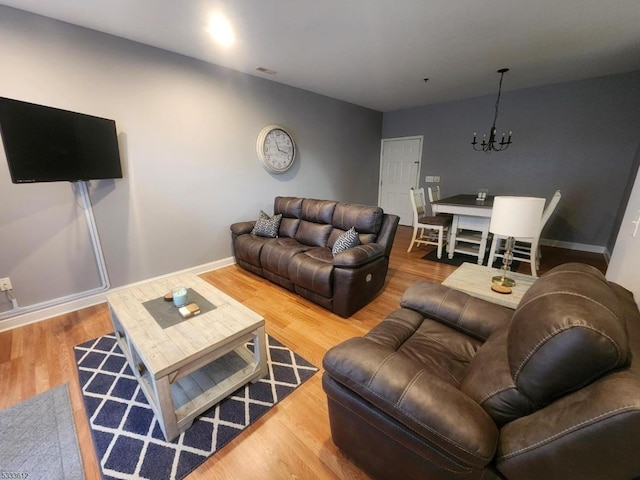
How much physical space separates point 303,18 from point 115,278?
3.15 meters

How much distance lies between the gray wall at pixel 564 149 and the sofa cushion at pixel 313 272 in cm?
374

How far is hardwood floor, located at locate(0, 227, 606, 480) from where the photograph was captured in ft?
4.08

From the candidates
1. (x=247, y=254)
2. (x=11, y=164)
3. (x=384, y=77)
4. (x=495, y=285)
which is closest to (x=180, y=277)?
(x=247, y=254)

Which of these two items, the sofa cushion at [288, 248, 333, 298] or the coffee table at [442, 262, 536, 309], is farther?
the sofa cushion at [288, 248, 333, 298]

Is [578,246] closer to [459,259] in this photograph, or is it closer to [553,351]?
[459,259]

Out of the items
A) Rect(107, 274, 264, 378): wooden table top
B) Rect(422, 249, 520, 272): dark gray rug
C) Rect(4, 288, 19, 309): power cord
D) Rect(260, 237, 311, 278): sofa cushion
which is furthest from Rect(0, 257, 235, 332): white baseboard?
Rect(422, 249, 520, 272): dark gray rug

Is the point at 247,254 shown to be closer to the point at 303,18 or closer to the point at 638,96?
the point at 303,18

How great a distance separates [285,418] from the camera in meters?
1.47

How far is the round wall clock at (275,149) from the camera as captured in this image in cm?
374

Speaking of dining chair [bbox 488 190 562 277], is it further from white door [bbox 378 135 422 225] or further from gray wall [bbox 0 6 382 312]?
gray wall [bbox 0 6 382 312]

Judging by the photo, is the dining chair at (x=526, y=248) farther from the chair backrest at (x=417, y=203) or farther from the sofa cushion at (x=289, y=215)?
the sofa cushion at (x=289, y=215)

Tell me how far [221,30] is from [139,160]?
1525 millimetres

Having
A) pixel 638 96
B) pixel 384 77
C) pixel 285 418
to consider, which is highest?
pixel 384 77

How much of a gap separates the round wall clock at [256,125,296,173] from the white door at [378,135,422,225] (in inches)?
110
